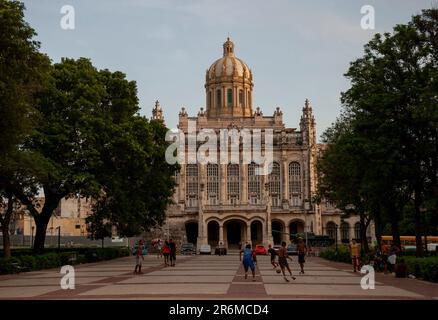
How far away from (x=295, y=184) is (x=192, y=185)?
17.4 metres

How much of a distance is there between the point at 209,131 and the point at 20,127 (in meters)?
78.7

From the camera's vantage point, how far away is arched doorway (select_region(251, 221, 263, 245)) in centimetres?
9943

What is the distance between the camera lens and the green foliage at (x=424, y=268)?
2455 centimetres

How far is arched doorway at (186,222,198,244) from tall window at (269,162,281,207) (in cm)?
1363

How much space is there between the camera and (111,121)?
42594 millimetres

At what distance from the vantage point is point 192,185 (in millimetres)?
106375

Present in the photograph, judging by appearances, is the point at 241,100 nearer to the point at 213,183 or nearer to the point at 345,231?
the point at 213,183

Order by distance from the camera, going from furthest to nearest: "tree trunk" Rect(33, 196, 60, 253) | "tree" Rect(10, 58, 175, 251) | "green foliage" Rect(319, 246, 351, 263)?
"green foliage" Rect(319, 246, 351, 263) → "tree trunk" Rect(33, 196, 60, 253) → "tree" Rect(10, 58, 175, 251)

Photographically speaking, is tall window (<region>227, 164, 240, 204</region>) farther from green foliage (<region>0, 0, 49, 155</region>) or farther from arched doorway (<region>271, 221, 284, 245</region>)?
green foliage (<region>0, 0, 49, 155</region>)

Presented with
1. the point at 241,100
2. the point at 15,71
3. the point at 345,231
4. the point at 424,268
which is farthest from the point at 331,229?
the point at 15,71

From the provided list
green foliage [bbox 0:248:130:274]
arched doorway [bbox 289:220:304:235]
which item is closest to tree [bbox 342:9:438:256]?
green foliage [bbox 0:248:130:274]

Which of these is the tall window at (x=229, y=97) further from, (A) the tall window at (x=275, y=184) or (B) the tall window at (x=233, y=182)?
(A) the tall window at (x=275, y=184)
